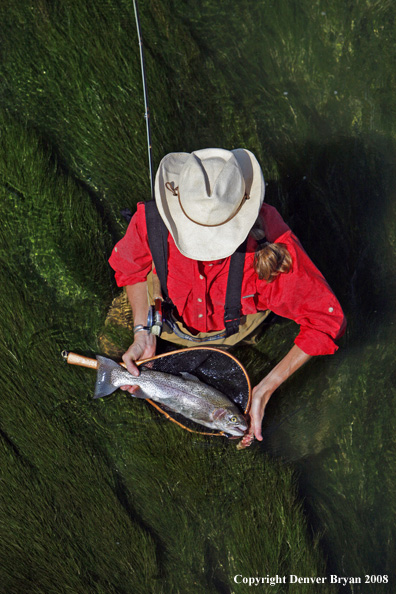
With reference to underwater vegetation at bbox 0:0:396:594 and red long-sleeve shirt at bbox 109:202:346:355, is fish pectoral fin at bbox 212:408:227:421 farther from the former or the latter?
red long-sleeve shirt at bbox 109:202:346:355

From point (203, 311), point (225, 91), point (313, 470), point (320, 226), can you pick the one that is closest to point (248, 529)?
point (313, 470)

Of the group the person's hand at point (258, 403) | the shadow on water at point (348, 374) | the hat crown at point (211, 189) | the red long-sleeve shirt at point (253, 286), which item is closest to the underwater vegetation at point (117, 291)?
the shadow on water at point (348, 374)

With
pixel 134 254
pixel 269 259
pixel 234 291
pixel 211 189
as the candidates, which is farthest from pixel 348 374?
pixel 211 189

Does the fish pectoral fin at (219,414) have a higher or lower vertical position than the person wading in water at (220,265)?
lower

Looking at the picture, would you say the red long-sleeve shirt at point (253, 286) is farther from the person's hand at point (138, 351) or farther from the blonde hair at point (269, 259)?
the person's hand at point (138, 351)

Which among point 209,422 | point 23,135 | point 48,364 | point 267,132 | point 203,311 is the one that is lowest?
point 209,422

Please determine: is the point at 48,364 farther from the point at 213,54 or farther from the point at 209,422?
the point at 213,54

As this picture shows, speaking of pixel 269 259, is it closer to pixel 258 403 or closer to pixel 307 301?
pixel 307 301
